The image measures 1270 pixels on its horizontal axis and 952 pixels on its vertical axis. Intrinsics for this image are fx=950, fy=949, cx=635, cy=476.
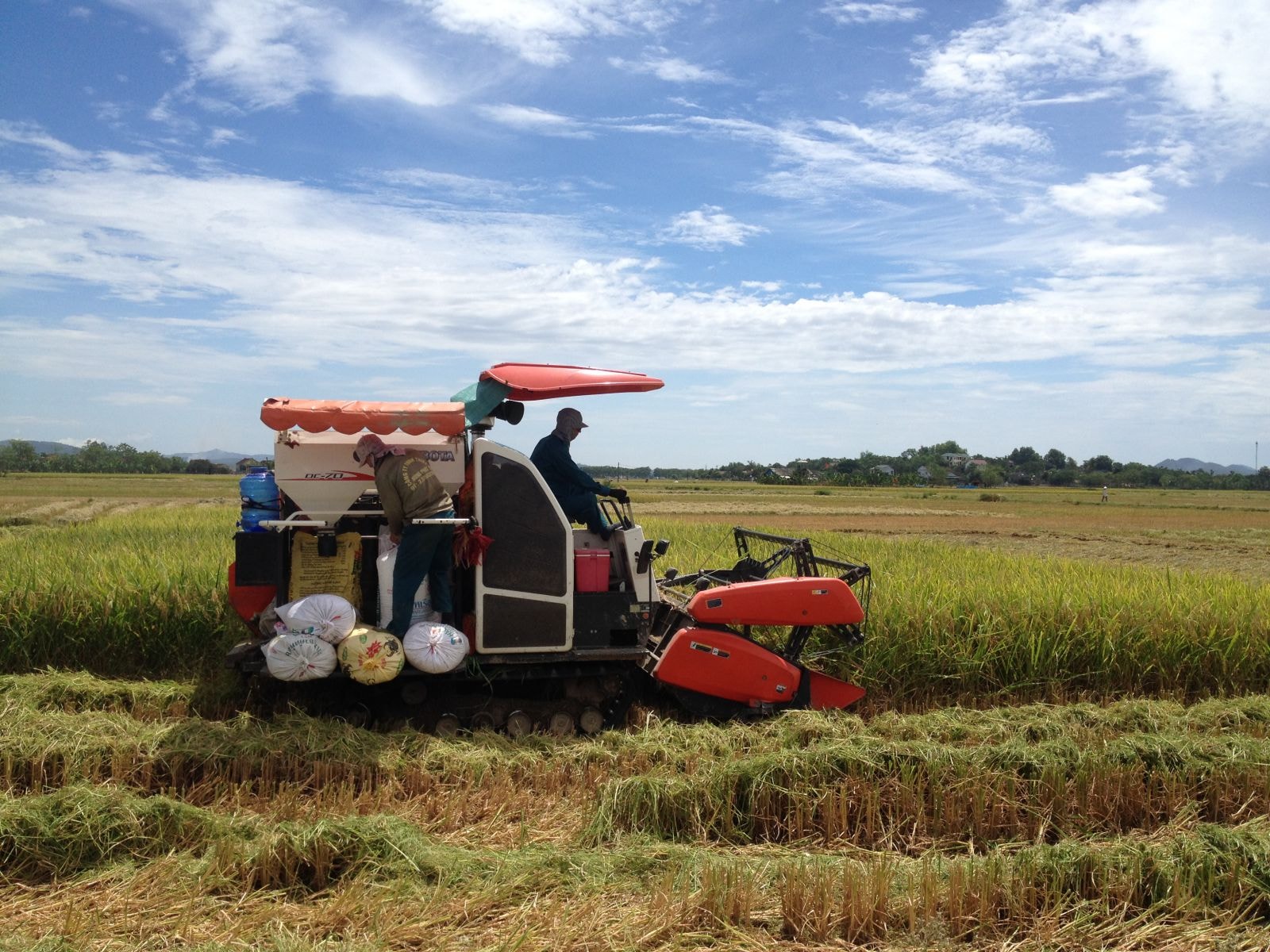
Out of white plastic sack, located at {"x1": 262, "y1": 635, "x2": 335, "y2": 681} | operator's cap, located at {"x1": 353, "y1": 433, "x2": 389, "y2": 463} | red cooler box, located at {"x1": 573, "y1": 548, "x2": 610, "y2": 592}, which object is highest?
operator's cap, located at {"x1": 353, "y1": 433, "x2": 389, "y2": 463}

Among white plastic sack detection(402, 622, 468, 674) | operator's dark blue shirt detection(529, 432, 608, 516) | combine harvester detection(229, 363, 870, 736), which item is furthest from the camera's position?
operator's dark blue shirt detection(529, 432, 608, 516)

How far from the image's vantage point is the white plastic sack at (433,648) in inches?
229

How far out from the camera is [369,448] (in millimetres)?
6008

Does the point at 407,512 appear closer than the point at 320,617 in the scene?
No

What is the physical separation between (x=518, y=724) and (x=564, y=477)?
168 centimetres

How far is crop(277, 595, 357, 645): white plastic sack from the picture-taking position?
18.5 feet

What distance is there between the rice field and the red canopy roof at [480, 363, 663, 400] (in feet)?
7.37

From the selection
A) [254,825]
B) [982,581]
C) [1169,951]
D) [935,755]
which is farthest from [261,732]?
[982,581]

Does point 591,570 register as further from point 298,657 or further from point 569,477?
point 298,657

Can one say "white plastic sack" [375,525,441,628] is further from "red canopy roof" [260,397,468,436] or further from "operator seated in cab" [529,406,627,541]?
A: "operator seated in cab" [529,406,627,541]

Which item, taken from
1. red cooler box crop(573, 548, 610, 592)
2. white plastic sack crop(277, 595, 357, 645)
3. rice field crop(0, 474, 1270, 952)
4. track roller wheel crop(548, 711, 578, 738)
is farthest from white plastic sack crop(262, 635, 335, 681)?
red cooler box crop(573, 548, 610, 592)

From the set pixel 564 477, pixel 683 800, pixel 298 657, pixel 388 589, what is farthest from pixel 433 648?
pixel 683 800

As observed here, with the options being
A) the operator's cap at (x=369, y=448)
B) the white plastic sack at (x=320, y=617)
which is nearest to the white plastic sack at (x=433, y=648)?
the white plastic sack at (x=320, y=617)

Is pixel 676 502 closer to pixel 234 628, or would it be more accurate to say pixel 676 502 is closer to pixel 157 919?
pixel 234 628
